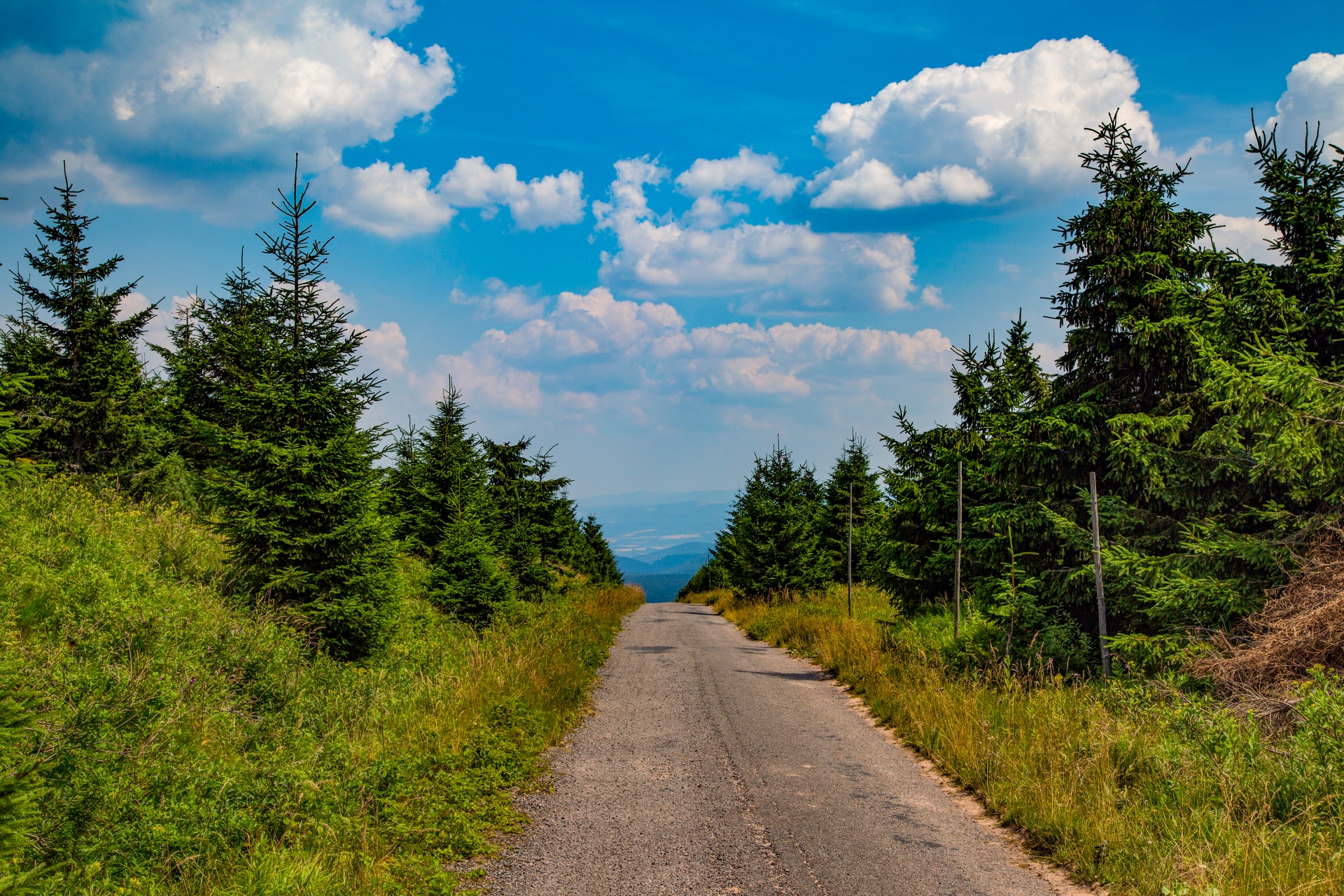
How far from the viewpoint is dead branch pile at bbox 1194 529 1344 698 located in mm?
6352

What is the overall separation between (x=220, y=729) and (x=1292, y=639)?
1064 centimetres

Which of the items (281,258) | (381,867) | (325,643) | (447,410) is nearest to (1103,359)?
(381,867)

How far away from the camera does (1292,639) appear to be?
6.54 meters

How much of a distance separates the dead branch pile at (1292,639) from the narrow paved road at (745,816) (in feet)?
10.7

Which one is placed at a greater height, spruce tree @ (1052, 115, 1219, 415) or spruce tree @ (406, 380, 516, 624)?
spruce tree @ (1052, 115, 1219, 415)

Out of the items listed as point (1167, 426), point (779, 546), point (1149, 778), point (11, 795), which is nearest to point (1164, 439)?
point (1167, 426)

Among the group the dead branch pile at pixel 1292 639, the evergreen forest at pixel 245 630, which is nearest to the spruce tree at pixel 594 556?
the evergreen forest at pixel 245 630

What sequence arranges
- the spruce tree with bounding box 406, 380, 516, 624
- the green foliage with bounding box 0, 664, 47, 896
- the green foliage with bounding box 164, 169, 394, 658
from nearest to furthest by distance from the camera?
1. the green foliage with bounding box 0, 664, 47, 896
2. the green foliage with bounding box 164, 169, 394, 658
3. the spruce tree with bounding box 406, 380, 516, 624

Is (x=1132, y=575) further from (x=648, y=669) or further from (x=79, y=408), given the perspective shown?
(x=79, y=408)

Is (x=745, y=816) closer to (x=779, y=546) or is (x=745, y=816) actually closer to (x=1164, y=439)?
(x=1164, y=439)

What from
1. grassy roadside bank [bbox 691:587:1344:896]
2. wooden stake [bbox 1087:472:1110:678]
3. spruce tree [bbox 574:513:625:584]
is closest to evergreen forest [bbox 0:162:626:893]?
grassy roadside bank [bbox 691:587:1344:896]

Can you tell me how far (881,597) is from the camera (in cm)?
2544

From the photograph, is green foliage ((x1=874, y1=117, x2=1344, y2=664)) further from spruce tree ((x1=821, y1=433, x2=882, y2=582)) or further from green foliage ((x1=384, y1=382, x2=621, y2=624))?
spruce tree ((x1=821, y1=433, x2=882, y2=582))

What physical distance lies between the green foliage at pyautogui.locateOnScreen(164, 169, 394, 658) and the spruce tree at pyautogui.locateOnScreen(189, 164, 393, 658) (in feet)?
0.06
